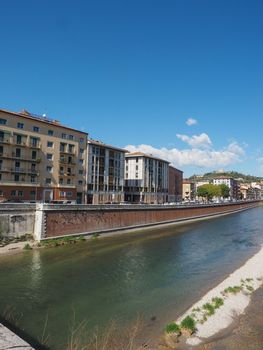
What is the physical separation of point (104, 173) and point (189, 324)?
2755 inches

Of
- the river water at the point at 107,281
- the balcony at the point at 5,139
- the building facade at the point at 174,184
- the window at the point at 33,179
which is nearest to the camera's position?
the river water at the point at 107,281

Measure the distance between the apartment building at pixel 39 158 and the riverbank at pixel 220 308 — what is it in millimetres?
43619

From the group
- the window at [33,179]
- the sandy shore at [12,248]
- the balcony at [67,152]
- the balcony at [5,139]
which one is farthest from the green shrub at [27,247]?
the balcony at [67,152]

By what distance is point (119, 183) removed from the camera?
9462 cm

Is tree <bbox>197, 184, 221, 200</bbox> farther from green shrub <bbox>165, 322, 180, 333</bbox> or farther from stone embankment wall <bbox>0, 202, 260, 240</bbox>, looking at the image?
green shrub <bbox>165, 322, 180, 333</bbox>

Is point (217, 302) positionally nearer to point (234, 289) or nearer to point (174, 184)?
point (234, 289)

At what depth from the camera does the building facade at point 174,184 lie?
14438 centimetres

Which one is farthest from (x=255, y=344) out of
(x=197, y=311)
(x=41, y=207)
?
(x=41, y=207)

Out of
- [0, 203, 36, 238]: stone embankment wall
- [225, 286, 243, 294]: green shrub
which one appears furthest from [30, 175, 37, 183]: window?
[225, 286, 243, 294]: green shrub

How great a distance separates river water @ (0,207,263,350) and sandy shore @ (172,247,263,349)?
1.22m

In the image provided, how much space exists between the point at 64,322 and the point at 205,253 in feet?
93.2

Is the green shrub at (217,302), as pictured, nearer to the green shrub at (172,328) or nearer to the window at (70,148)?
the green shrub at (172,328)

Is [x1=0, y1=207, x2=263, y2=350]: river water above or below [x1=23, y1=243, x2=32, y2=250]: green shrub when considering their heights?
below

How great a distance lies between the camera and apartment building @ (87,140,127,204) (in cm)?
8344
